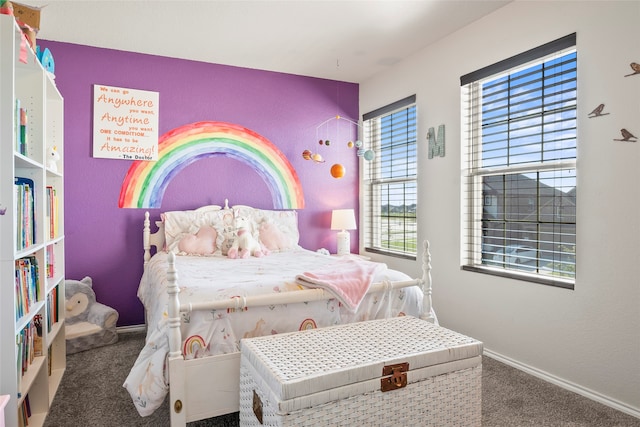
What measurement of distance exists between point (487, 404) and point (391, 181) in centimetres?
235

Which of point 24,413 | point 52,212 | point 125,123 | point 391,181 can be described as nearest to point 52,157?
point 52,212

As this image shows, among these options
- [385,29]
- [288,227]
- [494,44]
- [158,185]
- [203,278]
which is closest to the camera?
[203,278]

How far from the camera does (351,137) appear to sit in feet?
15.0

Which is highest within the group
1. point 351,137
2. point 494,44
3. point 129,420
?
point 494,44

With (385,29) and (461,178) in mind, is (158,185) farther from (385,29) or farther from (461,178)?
(461,178)

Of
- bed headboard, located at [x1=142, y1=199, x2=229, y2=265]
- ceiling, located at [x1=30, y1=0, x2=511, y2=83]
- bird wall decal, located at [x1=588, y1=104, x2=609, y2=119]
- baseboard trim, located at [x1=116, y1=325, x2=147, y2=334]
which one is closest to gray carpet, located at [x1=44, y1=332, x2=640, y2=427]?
baseboard trim, located at [x1=116, y1=325, x2=147, y2=334]

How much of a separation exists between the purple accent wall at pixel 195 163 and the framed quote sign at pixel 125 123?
0.06 m

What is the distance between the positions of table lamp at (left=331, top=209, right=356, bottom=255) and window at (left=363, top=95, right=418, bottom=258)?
1.14ft

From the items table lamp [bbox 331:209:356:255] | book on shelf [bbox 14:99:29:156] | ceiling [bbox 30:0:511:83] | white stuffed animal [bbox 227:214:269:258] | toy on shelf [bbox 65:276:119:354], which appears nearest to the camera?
book on shelf [bbox 14:99:29:156]

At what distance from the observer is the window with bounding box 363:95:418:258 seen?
3.85 meters

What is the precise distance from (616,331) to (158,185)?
3517mm

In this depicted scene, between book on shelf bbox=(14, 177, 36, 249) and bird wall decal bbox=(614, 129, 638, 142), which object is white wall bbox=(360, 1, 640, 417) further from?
book on shelf bbox=(14, 177, 36, 249)

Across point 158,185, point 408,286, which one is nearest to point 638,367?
point 408,286

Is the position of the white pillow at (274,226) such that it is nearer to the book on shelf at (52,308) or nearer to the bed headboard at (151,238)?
the bed headboard at (151,238)
